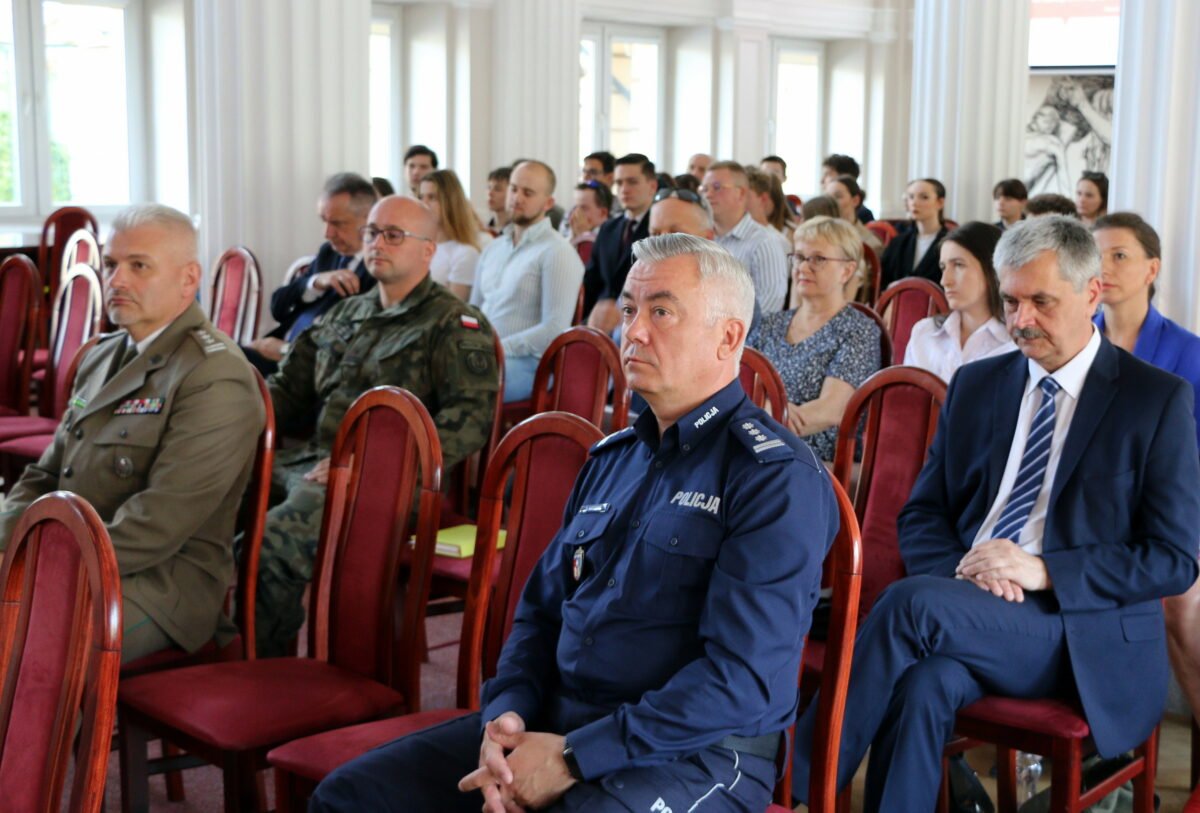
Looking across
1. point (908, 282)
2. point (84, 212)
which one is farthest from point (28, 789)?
point (84, 212)

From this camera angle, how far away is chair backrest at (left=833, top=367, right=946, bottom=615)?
279 centimetres

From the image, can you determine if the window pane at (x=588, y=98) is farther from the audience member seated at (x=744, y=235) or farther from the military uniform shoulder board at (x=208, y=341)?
the military uniform shoulder board at (x=208, y=341)

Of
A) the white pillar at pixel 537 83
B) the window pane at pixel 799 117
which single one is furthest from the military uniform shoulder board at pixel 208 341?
the window pane at pixel 799 117

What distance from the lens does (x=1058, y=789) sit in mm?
Result: 2348

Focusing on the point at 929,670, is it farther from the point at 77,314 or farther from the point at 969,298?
the point at 77,314

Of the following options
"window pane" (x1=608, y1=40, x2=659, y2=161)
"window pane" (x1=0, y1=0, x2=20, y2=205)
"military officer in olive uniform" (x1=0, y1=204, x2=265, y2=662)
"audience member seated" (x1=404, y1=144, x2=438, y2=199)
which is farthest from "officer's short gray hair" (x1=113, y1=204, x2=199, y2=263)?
"window pane" (x1=608, y1=40, x2=659, y2=161)

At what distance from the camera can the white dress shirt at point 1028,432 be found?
8.37 ft

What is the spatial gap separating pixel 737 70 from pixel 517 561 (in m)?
10.4

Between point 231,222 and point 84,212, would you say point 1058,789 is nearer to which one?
point 231,222

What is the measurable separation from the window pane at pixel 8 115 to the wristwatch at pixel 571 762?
807 centimetres

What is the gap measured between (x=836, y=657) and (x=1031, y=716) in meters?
0.59

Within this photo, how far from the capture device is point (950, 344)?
360 cm

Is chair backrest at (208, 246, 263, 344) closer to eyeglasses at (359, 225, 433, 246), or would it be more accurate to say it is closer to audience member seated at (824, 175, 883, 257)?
eyeglasses at (359, 225, 433, 246)

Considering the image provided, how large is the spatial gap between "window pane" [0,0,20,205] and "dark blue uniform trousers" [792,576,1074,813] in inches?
306
